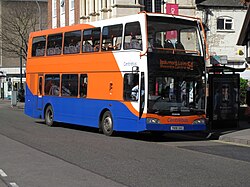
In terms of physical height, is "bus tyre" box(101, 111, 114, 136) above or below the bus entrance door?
below

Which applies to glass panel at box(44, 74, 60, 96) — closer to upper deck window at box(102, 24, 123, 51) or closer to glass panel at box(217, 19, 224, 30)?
upper deck window at box(102, 24, 123, 51)

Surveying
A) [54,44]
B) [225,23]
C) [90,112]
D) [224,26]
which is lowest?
[90,112]

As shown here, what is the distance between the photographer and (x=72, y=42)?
20.6 metres

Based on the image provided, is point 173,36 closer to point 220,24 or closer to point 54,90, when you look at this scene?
point 54,90

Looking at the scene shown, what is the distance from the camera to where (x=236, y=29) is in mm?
41500

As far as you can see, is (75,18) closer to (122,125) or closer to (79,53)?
(79,53)

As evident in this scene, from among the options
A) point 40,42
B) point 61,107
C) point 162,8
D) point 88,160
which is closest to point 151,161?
point 88,160

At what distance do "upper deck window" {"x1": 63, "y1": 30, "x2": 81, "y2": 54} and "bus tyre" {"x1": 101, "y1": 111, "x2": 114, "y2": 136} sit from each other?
10.7 ft

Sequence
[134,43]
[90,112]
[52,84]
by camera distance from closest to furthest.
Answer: [134,43], [90,112], [52,84]

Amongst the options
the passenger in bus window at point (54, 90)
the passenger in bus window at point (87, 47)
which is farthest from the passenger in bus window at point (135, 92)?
the passenger in bus window at point (54, 90)

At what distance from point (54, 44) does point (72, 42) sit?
1.62 metres

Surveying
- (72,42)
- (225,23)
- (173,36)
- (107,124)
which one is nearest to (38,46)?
(72,42)

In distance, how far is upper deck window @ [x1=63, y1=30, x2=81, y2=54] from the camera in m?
20.1

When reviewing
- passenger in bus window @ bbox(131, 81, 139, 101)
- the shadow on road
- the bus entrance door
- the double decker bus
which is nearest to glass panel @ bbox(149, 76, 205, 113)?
the double decker bus
